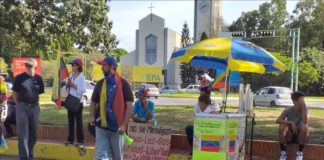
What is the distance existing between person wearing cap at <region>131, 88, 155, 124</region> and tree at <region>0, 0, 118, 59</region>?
17779 millimetres

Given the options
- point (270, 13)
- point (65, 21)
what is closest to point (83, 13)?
point (65, 21)

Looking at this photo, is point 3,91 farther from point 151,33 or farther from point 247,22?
point 151,33

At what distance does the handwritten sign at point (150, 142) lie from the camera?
8.12m

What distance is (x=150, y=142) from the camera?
8172mm

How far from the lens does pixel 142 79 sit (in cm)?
5538

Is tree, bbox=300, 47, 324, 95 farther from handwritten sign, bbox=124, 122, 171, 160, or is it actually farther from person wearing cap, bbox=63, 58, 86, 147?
handwritten sign, bbox=124, 122, 171, 160

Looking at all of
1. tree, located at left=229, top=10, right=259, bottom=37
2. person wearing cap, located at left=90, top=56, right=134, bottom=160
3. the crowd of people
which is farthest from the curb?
tree, located at left=229, top=10, right=259, bottom=37

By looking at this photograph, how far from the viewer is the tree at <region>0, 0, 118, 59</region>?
25953 mm

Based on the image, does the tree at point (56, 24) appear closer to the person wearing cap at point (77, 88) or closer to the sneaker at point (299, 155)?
the person wearing cap at point (77, 88)

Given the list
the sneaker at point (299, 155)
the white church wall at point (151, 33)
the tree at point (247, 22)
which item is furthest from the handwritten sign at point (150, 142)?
the white church wall at point (151, 33)

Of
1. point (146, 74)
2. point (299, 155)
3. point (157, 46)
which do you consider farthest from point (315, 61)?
point (299, 155)

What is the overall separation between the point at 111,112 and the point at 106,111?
0.07 m

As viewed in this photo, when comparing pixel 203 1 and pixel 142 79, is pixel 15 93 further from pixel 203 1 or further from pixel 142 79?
pixel 203 1

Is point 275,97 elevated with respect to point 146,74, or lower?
lower
